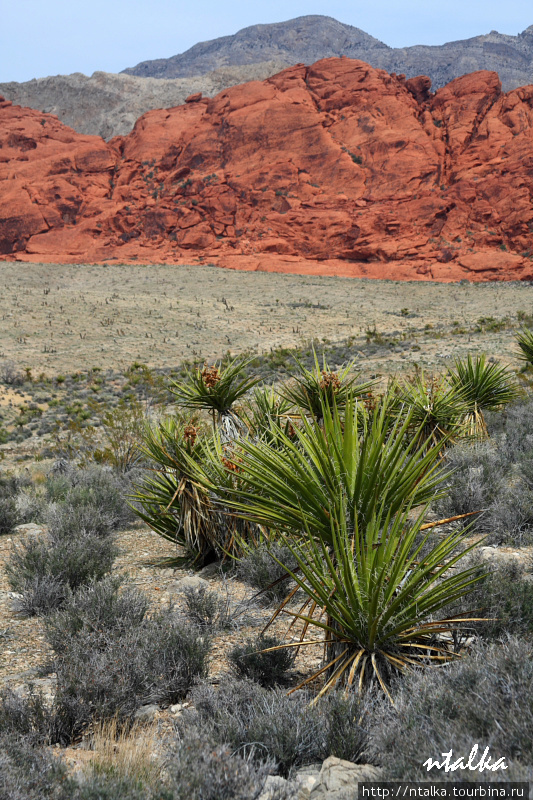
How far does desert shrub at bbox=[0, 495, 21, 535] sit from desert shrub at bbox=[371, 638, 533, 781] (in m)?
6.12

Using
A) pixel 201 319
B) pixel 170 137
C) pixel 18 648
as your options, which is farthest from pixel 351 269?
pixel 18 648

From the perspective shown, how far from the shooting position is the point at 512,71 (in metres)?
115

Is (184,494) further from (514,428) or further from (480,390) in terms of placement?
(514,428)

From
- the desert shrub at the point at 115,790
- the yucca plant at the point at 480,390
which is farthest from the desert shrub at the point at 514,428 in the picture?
the desert shrub at the point at 115,790

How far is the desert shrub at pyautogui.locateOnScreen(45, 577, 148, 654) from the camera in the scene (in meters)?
3.75

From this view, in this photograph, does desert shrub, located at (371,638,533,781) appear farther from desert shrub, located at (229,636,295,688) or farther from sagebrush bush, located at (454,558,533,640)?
desert shrub, located at (229,636,295,688)

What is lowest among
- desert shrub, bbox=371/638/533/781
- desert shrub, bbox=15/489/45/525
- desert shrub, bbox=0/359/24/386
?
desert shrub, bbox=15/489/45/525

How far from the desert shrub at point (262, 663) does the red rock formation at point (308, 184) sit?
5120 centimetres

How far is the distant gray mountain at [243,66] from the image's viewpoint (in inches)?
3718

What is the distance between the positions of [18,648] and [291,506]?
8.00 feet

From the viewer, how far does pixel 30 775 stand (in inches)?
90.7

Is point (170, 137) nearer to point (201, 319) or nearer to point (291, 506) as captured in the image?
point (201, 319)

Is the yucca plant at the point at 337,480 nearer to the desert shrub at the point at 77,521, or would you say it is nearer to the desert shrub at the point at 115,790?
the desert shrub at the point at 115,790

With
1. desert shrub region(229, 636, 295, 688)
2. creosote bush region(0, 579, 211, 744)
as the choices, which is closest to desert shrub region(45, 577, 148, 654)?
creosote bush region(0, 579, 211, 744)
